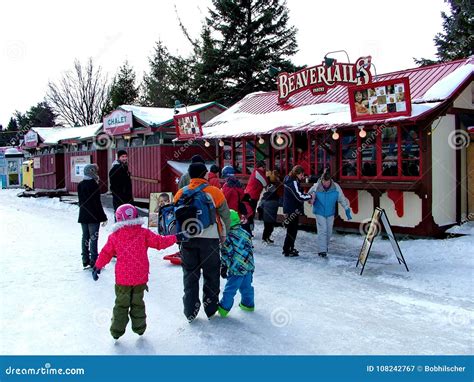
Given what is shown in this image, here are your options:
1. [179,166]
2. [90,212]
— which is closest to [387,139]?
[90,212]

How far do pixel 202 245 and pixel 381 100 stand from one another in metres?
5.57

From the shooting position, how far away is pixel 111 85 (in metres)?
40.9

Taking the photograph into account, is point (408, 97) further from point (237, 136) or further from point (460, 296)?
point (237, 136)

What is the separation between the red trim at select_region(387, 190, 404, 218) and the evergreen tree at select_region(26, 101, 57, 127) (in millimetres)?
40638

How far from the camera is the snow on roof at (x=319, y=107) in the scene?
9.38m

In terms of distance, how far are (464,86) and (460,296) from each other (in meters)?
5.50

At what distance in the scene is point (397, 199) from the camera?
9.69m

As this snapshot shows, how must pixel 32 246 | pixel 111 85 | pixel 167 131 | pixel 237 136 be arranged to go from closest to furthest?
pixel 32 246 → pixel 237 136 → pixel 167 131 → pixel 111 85

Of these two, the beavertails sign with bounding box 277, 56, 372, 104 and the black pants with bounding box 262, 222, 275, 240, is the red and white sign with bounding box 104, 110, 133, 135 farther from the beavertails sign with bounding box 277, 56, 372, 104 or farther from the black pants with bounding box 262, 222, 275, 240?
the black pants with bounding box 262, 222, 275, 240

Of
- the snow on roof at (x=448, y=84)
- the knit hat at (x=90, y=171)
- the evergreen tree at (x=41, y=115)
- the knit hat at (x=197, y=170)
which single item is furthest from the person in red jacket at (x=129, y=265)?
the evergreen tree at (x=41, y=115)

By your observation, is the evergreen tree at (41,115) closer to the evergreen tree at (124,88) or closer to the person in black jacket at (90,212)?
the evergreen tree at (124,88)

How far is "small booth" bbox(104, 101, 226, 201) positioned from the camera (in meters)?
16.2

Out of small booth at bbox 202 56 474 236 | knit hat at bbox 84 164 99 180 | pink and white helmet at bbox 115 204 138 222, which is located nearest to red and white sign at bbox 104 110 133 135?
small booth at bbox 202 56 474 236

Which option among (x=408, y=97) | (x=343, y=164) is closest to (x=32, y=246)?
(x=343, y=164)
